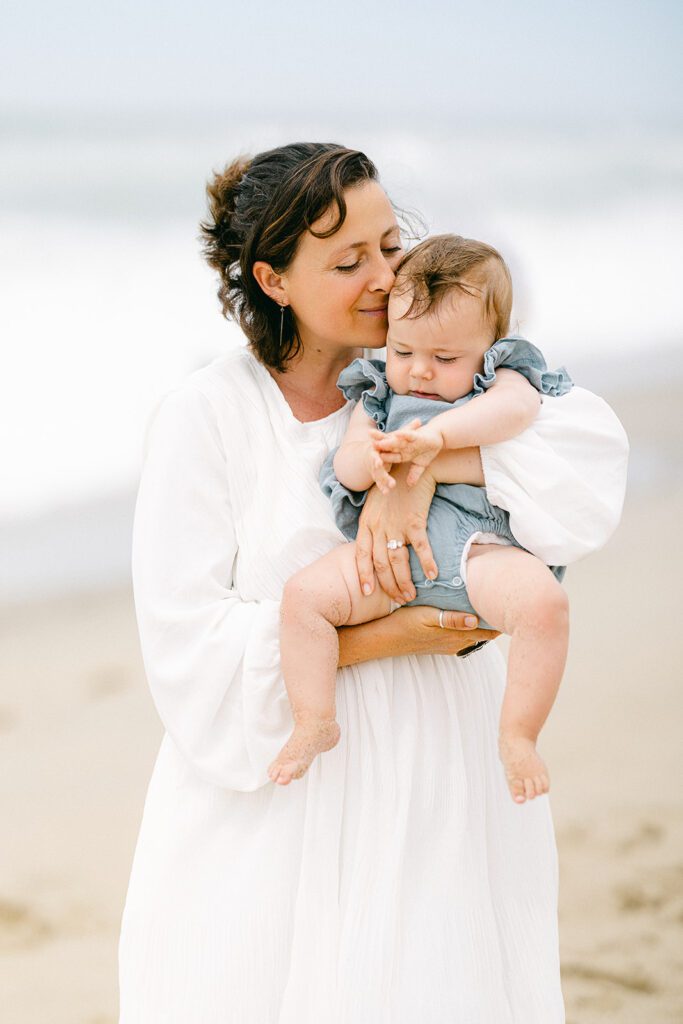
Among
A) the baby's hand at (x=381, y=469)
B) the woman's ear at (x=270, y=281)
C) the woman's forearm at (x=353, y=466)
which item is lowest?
the baby's hand at (x=381, y=469)

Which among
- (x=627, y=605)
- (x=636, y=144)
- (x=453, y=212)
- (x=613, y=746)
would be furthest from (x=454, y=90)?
(x=453, y=212)

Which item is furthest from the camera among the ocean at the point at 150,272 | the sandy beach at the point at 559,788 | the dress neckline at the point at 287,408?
the ocean at the point at 150,272

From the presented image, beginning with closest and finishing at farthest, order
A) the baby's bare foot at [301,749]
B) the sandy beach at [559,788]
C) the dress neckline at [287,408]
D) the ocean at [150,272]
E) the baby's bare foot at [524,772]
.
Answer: the baby's bare foot at [524,772]
the baby's bare foot at [301,749]
the dress neckline at [287,408]
the sandy beach at [559,788]
the ocean at [150,272]

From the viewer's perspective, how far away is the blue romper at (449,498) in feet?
6.91

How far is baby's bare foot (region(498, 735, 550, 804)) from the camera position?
1.89 meters

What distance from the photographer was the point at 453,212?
90.6 inches

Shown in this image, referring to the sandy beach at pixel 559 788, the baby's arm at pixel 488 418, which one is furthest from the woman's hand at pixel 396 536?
the sandy beach at pixel 559 788

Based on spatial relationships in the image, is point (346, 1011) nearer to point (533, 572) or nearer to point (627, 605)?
point (533, 572)

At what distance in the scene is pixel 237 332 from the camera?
9141 mm

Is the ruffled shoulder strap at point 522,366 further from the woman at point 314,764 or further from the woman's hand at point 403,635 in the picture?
the woman's hand at point 403,635

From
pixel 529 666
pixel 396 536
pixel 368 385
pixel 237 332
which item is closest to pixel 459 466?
pixel 396 536

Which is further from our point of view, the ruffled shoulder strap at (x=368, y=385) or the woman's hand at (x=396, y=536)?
the ruffled shoulder strap at (x=368, y=385)

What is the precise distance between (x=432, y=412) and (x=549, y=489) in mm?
233

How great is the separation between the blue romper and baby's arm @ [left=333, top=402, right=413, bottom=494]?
23mm
